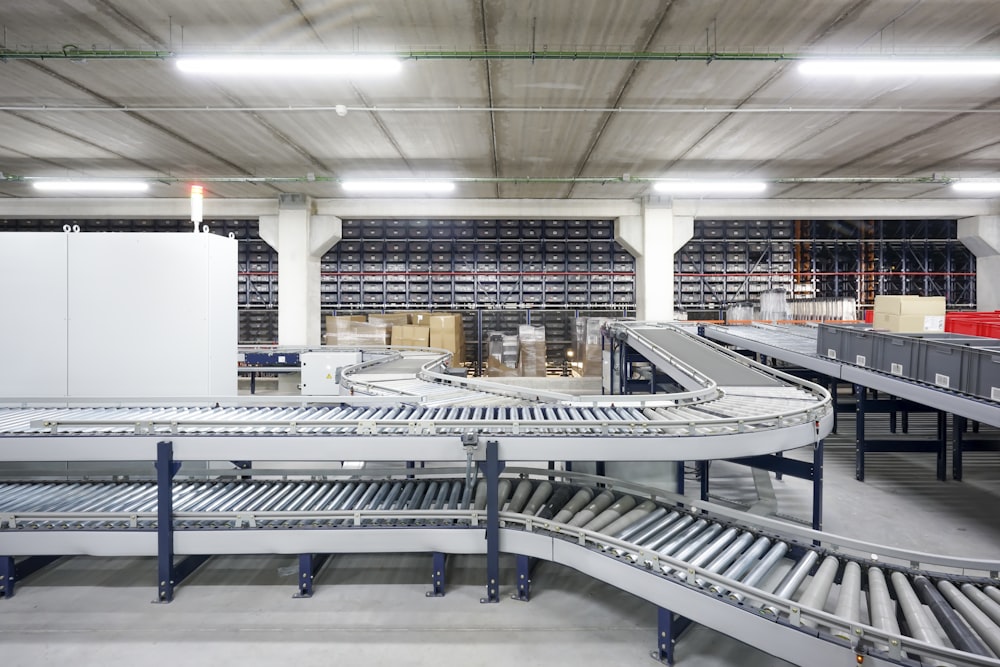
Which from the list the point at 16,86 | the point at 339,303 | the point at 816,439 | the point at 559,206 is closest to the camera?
the point at 816,439

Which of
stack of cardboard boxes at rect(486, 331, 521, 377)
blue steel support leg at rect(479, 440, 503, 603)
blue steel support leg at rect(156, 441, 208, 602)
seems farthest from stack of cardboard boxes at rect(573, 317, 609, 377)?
blue steel support leg at rect(156, 441, 208, 602)

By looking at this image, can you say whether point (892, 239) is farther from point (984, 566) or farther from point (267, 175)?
point (267, 175)

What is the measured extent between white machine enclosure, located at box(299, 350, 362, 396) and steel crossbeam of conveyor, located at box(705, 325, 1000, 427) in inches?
260

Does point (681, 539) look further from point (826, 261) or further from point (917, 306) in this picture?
point (826, 261)

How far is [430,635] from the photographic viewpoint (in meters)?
3.54

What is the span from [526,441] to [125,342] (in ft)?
12.0

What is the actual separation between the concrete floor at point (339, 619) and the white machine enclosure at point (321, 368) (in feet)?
16.0

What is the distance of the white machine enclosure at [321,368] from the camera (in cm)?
933

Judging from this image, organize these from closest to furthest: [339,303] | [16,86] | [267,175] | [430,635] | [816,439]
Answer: [430,635] < [816,439] < [16,86] < [267,175] < [339,303]

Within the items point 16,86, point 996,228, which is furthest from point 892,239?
point 16,86

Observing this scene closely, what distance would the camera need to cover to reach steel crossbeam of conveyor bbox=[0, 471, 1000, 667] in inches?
104

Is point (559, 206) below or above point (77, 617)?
above

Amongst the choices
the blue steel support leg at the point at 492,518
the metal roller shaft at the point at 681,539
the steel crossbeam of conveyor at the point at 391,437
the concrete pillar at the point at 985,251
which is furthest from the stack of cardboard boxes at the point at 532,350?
the concrete pillar at the point at 985,251

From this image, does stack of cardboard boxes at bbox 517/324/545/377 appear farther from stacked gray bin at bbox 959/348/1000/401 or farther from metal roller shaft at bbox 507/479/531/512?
stacked gray bin at bbox 959/348/1000/401
